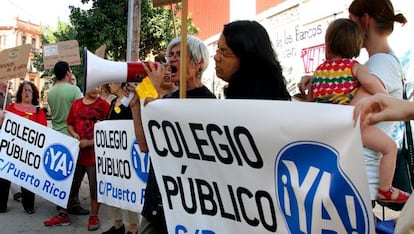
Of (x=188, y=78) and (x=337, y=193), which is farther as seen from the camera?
(x=188, y=78)

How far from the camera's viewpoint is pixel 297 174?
170cm

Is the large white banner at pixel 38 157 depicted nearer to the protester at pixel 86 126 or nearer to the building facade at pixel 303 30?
the protester at pixel 86 126

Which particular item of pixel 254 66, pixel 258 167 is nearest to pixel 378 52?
pixel 254 66

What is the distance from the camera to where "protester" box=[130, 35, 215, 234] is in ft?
8.25

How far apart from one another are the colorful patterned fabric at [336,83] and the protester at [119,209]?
2.25 m

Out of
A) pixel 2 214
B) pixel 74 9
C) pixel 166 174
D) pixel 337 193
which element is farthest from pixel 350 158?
pixel 74 9

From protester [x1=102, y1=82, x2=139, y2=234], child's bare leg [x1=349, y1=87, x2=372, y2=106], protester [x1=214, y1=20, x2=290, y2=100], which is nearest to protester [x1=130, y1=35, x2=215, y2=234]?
protester [x1=214, y1=20, x2=290, y2=100]

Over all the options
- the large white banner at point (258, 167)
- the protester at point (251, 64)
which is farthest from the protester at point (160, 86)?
the protester at point (251, 64)

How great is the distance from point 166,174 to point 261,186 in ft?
1.77

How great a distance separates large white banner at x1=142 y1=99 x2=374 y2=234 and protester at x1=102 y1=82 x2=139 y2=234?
7.71 ft

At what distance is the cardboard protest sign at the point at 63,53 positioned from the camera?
7.64 metres

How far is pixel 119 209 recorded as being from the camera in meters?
4.74

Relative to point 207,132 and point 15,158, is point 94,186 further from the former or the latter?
point 207,132

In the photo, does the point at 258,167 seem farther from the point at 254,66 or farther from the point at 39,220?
the point at 39,220
